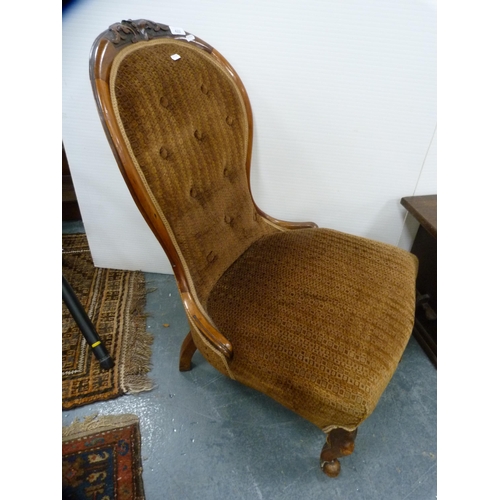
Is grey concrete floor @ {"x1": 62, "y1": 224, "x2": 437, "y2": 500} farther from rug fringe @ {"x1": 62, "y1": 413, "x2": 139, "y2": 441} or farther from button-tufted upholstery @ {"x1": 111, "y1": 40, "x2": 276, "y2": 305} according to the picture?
button-tufted upholstery @ {"x1": 111, "y1": 40, "x2": 276, "y2": 305}

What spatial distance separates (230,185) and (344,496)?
818 mm

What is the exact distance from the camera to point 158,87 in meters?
0.64

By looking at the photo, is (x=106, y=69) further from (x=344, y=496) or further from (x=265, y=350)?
(x=344, y=496)

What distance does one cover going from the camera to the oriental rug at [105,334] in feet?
3.17

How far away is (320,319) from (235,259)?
0.97 feet

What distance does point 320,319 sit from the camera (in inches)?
26.6

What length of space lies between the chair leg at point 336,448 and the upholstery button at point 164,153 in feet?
2.14

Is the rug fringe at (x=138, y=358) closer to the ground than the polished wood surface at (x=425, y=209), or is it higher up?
closer to the ground

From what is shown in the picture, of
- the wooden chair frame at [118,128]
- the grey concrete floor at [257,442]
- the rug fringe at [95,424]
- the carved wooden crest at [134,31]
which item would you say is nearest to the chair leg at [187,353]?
the grey concrete floor at [257,442]

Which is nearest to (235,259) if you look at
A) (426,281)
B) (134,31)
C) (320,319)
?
(320,319)

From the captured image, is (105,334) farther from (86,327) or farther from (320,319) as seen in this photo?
(320,319)

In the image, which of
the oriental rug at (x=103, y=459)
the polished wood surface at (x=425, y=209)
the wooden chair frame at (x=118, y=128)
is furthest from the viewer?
the polished wood surface at (x=425, y=209)

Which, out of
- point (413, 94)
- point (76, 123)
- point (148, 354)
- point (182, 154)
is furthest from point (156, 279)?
point (413, 94)

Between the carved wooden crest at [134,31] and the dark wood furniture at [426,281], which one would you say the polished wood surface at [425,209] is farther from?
the carved wooden crest at [134,31]
